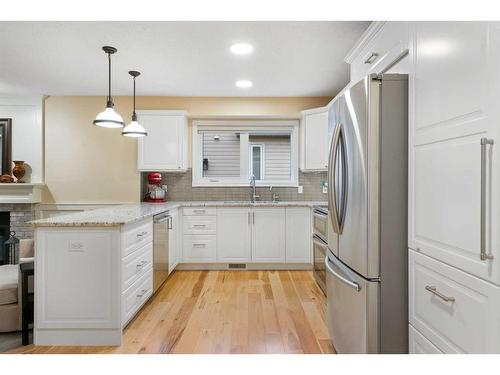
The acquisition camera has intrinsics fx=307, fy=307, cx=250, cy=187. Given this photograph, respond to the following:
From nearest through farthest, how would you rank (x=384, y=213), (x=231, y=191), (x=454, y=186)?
(x=454, y=186) < (x=384, y=213) < (x=231, y=191)

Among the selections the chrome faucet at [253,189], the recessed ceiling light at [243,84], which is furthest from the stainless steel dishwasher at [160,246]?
the recessed ceiling light at [243,84]

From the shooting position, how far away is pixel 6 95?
4.38 meters

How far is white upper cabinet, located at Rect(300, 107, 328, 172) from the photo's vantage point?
4.23 meters

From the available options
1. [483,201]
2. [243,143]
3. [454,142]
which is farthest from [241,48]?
[483,201]

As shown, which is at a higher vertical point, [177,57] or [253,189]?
[177,57]

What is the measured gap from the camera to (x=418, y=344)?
1.44 metres

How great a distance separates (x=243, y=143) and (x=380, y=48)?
117 inches

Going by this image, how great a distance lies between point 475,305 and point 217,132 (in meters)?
4.09

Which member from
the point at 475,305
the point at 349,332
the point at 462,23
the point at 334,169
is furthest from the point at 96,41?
the point at 475,305

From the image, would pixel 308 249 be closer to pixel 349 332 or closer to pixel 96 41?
pixel 349 332

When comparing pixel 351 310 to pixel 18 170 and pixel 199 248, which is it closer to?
pixel 199 248

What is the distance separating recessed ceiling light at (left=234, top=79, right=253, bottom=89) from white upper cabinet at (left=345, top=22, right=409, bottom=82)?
1.65m

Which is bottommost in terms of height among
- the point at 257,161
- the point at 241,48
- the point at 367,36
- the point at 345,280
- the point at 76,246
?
the point at 345,280

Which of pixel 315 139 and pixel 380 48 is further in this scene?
pixel 315 139
